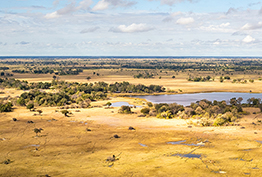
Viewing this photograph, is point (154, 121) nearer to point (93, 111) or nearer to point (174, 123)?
point (174, 123)

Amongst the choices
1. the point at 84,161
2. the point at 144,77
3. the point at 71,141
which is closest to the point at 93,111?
the point at 71,141

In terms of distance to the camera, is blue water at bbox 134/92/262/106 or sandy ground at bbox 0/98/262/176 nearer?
sandy ground at bbox 0/98/262/176

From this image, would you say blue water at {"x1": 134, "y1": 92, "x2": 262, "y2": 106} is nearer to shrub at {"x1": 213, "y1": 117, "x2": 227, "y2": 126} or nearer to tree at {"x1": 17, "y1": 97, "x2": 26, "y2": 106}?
shrub at {"x1": 213, "y1": 117, "x2": 227, "y2": 126}

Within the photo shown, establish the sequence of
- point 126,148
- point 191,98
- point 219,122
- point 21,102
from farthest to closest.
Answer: point 191,98, point 21,102, point 219,122, point 126,148

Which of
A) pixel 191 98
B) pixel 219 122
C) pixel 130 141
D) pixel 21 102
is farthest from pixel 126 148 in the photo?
pixel 191 98

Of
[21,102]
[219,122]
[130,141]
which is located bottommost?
[130,141]

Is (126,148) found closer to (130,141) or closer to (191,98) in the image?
(130,141)

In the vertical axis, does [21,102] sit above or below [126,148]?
above

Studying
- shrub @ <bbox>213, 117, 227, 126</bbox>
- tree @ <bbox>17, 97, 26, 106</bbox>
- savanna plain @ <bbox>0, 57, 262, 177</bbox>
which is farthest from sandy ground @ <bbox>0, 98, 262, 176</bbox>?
tree @ <bbox>17, 97, 26, 106</bbox>

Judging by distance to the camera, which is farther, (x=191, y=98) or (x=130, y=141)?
(x=191, y=98)
